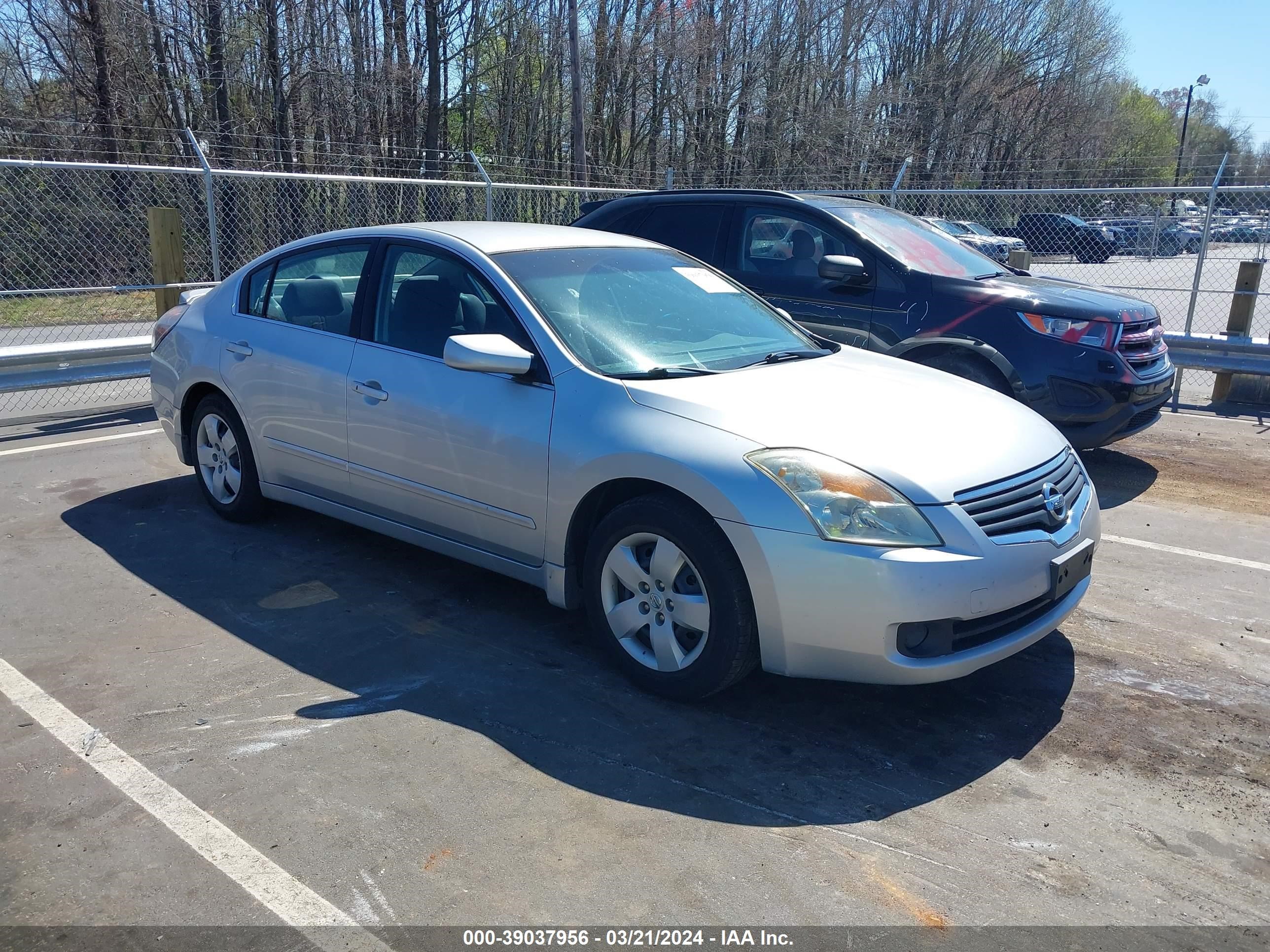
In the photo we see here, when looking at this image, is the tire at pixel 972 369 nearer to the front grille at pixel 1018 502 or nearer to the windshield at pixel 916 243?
the windshield at pixel 916 243

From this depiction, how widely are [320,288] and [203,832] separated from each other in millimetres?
3010

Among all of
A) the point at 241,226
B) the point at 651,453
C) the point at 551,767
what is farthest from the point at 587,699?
the point at 241,226

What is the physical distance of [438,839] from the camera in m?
2.98

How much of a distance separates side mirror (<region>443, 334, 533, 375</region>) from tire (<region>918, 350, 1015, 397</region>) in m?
3.57

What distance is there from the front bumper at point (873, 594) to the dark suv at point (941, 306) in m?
3.42

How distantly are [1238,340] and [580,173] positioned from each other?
40.7 ft

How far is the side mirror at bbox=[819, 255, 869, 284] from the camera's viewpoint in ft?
22.2

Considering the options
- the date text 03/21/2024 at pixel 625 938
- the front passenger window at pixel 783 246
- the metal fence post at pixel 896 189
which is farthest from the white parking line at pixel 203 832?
the metal fence post at pixel 896 189

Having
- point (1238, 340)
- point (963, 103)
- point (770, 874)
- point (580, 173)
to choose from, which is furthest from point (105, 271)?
point (963, 103)

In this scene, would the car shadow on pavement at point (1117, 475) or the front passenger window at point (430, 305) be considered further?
the car shadow on pavement at point (1117, 475)

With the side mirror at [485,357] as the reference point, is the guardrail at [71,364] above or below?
below

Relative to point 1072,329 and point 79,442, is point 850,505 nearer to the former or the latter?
point 1072,329

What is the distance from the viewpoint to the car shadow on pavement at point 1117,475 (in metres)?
6.66

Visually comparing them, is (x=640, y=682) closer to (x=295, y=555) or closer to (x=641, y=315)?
(x=641, y=315)
